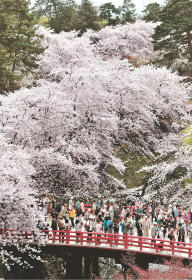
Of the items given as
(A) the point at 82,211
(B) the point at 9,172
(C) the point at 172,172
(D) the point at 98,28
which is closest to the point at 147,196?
(C) the point at 172,172

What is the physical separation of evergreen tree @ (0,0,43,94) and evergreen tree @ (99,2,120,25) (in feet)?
66.3

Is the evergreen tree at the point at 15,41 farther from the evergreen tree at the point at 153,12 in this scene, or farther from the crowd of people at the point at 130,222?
the evergreen tree at the point at 153,12

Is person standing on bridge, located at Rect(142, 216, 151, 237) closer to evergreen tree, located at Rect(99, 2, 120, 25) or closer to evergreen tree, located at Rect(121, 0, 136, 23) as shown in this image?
evergreen tree, located at Rect(121, 0, 136, 23)

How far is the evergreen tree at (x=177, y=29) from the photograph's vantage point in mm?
34094

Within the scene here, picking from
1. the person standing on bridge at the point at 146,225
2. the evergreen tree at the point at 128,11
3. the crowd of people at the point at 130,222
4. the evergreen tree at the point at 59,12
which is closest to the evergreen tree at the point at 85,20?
the evergreen tree at the point at 59,12

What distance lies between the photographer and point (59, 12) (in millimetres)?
49875

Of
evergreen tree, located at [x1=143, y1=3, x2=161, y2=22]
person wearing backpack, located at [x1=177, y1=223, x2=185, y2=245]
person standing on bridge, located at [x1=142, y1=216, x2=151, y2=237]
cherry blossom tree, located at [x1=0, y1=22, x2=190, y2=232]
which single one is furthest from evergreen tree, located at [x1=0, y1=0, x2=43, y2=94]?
evergreen tree, located at [x1=143, y1=3, x2=161, y2=22]

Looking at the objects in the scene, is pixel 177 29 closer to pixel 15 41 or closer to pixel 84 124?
pixel 15 41

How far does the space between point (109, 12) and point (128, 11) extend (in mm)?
2867

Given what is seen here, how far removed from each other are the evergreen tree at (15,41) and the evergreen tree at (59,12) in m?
12.9

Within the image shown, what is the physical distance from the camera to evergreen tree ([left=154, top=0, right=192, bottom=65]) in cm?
3409

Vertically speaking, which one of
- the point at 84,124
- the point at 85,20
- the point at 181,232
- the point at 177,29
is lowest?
the point at 181,232

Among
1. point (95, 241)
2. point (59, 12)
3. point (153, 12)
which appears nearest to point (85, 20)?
point (59, 12)

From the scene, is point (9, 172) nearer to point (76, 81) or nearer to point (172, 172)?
point (76, 81)
